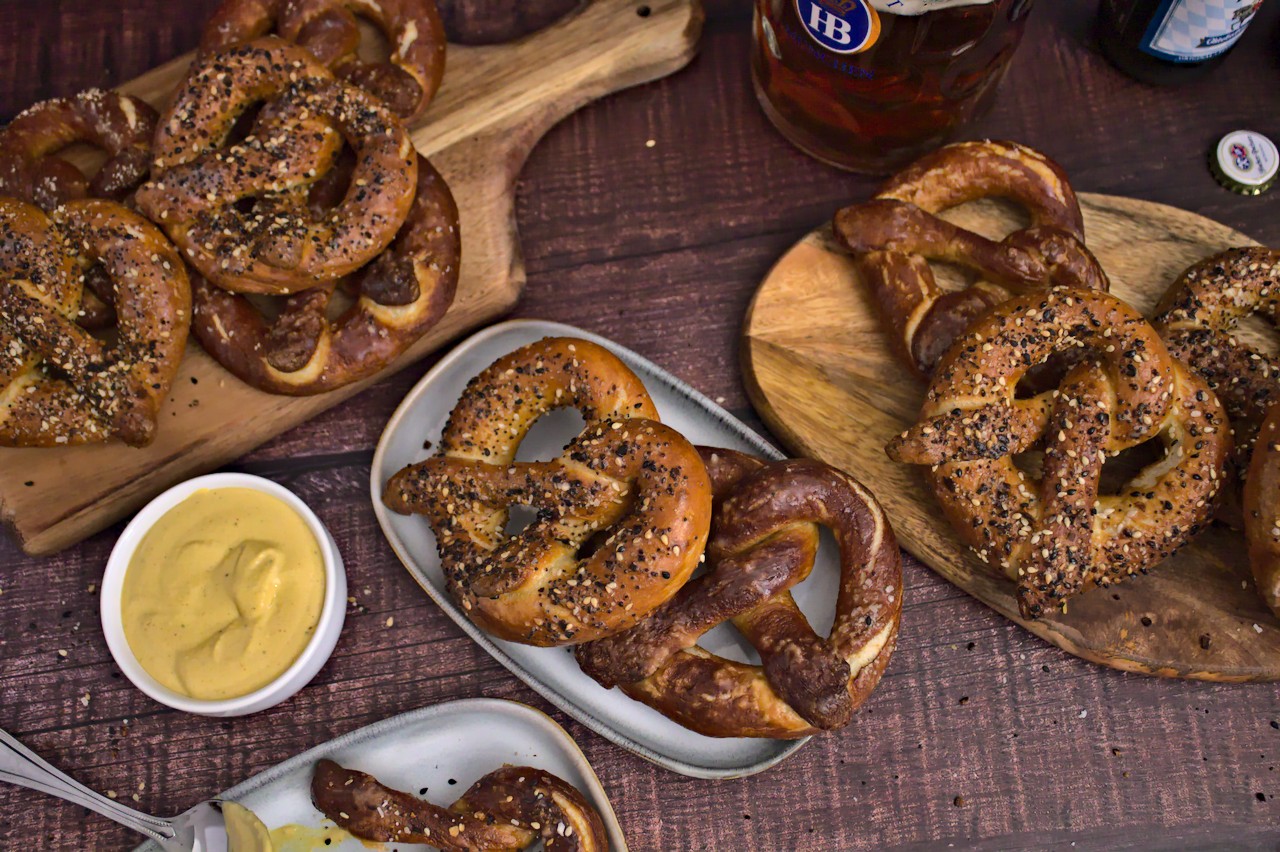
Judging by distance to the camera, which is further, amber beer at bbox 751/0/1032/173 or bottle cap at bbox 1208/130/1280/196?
bottle cap at bbox 1208/130/1280/196

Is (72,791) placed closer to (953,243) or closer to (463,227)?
(463,227)

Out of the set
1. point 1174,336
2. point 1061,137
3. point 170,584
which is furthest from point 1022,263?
point 170,584

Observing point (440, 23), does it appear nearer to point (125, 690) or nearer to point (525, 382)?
point (525, 382)

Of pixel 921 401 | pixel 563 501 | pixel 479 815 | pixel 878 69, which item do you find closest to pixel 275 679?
pixel 479 815

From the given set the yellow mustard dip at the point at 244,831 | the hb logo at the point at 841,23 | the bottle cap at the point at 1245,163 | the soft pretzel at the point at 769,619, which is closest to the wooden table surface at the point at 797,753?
the bottle cap at the point at 1245,163

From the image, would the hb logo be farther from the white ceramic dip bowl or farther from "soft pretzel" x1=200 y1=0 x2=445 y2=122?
the white ceramic dip bowl

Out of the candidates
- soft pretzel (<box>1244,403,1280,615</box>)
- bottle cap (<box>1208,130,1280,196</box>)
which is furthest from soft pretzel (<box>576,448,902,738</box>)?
bottle cap (<box>1208,130,1280,196</box>)
